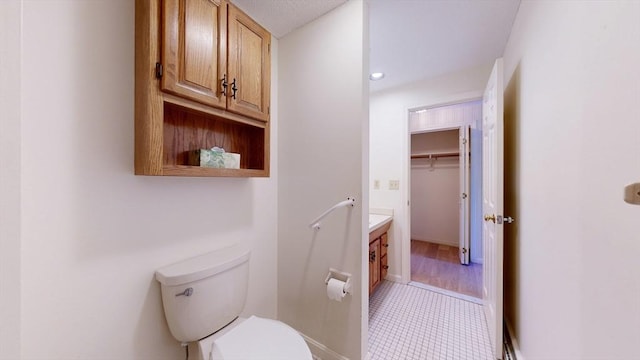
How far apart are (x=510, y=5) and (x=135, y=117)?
7.18ft

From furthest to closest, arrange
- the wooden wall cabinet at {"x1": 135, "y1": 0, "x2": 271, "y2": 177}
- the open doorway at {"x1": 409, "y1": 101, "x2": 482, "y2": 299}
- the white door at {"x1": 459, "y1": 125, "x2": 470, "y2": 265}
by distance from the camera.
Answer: the white door at {"x1": 459, "y1": 125, "x2": 470, "y2": 265} < the open doorway at {"x1": 409, "y1": 101, "x2": 482, "y2": 299} < the wooden wall cabinet at {"x1": 135, "y1": 0, "x2": 271, "y2": 177}

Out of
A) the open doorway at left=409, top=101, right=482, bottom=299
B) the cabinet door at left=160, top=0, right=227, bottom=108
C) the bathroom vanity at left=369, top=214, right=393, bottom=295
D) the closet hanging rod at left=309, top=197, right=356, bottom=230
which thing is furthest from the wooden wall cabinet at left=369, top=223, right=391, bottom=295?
the cabinet door at left=160, top=0, right=227, bottom=108

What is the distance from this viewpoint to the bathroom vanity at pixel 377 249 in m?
1.95

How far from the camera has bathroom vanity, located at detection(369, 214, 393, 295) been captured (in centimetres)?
195

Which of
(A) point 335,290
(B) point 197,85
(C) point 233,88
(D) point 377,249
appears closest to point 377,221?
(D) point 377,249

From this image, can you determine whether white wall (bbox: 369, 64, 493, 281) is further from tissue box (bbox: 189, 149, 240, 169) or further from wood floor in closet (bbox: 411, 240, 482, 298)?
tissue box (bbox: 189, 149, 240, 169)

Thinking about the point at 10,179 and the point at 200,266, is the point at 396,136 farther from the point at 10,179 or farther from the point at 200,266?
the point at 10,179

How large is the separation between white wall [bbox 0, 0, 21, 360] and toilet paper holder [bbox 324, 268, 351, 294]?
1.20 meters

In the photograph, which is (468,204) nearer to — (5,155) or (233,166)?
(233,166)

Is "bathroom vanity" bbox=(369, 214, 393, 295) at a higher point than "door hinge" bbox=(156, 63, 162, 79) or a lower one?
lower

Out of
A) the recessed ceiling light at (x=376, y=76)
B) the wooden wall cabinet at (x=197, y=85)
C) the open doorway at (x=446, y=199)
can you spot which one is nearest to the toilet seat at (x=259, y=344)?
the wooden wall cabinet at (x=197, y=85)

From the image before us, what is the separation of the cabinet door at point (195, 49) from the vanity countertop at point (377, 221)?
4.93 feet

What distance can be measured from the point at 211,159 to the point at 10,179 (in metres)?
0.60

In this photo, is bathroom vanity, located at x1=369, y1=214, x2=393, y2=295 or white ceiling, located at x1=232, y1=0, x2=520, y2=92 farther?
bathroom vanity, located at x1=369, y1=214, x2=393, y2=295
